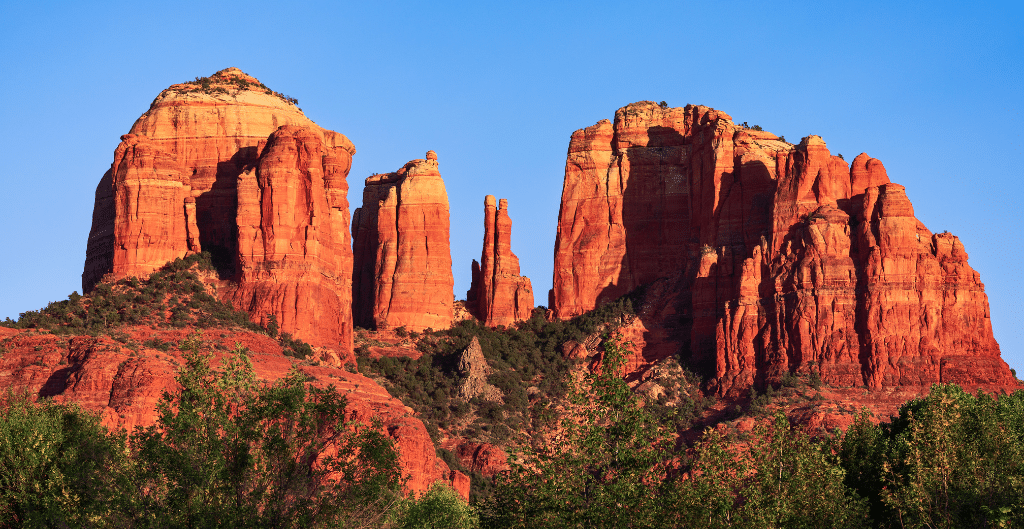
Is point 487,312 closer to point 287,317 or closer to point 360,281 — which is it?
point 360,281

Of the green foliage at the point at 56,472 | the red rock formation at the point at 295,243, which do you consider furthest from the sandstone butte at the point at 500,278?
the green foliage at the point at 56,472

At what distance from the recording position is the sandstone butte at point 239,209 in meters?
123

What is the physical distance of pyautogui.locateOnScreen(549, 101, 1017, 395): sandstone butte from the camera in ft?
391

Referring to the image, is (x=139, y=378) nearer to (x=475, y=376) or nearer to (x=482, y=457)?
(x=482, y=457)

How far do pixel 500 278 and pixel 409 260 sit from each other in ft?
30.6

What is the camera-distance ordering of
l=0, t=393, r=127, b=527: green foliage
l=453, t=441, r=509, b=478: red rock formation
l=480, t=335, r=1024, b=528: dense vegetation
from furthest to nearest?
l=453, t=441, r=509, b=478: red rock formation
l=0, t=393, r=127, b=527: green foliage
l=480, t=335, r=1024, b=528: dense vegetation

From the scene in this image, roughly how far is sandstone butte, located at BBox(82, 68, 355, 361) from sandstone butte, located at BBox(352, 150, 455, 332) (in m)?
12.5

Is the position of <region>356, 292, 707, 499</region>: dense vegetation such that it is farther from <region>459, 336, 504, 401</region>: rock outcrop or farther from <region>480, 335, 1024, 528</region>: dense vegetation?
<region>480, 335, 1024, 528</region>: dense vegetation

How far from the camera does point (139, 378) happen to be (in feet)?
287

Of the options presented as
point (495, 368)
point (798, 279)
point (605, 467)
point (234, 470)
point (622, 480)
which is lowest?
point (622, 480)

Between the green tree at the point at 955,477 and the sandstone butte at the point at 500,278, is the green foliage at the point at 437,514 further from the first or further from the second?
the sandstone butte at the point at 500,278

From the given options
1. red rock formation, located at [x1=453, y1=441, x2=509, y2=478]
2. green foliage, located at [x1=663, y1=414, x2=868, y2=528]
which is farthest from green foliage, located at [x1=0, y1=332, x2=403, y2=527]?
red rock formation, located at [x1=453, y1=441, x2=509, y2=478]

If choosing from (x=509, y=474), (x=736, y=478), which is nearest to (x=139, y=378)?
(x=509, y=474)

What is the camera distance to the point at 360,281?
15050 centimetres
